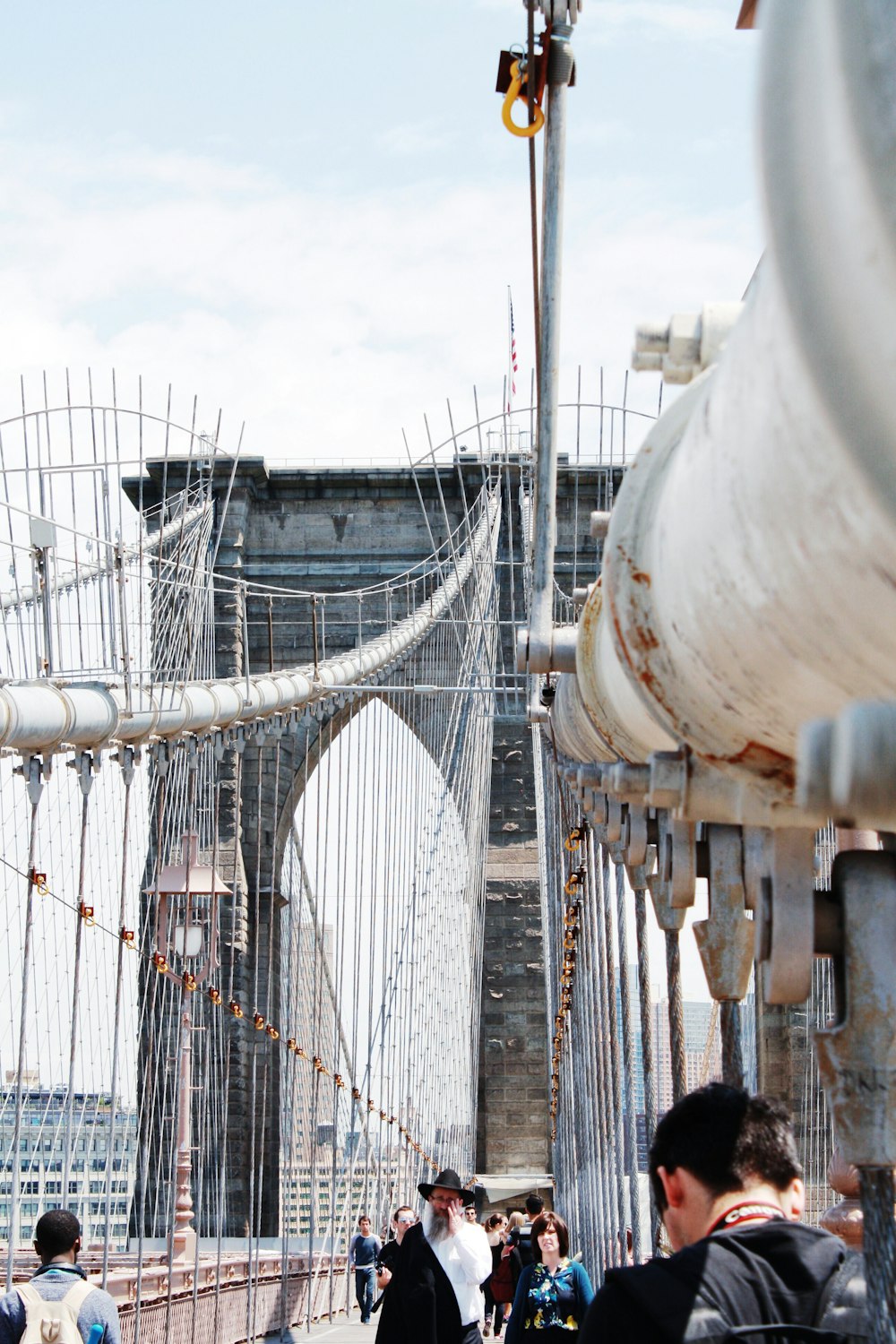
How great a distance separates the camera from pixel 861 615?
0.43m

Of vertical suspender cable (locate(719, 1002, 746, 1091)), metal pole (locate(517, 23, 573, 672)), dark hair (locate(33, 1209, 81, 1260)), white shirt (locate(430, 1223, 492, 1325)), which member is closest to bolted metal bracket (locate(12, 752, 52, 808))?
dark hair (locate(33, 1209, 81, 1260))

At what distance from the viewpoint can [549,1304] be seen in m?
3.36

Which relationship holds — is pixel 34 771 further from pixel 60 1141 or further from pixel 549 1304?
pixel 60 1141

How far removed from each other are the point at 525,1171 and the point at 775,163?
51.8ft

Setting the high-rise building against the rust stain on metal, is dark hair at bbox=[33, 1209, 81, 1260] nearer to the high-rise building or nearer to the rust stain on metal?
the high-rise building

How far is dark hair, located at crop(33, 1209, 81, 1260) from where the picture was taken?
8.98ft

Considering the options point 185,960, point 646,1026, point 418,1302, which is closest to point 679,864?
point 646,1026

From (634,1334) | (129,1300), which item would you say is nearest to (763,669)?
(634,1334)

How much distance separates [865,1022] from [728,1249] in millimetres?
387

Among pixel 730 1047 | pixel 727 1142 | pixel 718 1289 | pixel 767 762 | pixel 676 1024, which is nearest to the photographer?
pixel 767 762

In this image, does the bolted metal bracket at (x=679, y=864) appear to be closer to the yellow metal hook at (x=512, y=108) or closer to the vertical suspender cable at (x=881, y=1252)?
the vertical suspender cable at (x=881, y=1252)

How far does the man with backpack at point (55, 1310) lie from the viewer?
2662mm

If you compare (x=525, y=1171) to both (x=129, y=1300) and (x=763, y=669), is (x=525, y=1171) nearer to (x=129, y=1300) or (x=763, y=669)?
(x=129, y=1300)

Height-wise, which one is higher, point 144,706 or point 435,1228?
point 144,706
